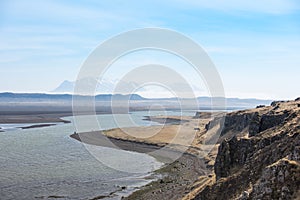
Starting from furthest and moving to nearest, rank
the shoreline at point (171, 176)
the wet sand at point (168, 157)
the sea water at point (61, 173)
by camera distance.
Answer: the wet sand at point (168, 157), the shoreline at point (171, 176), the sea water at point (61, 173)

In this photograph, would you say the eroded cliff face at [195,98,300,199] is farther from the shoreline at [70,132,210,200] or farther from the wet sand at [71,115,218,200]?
the shoreline at [70,132,210,200]

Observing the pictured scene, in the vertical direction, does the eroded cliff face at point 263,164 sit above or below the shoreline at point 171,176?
above

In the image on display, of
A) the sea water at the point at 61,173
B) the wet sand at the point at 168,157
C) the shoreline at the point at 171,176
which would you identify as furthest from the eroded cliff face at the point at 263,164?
the sea water at the point at 61,173

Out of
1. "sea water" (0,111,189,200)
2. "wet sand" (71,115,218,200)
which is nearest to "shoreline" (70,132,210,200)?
"wet sand" (71,115,218,200)

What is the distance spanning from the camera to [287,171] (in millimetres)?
25766

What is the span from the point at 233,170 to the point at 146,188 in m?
27.9

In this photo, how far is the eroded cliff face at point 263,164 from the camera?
25.6 meters

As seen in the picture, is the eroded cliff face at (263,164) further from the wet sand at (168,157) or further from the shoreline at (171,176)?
the shoreline at (171,176)

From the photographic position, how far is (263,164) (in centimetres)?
3036

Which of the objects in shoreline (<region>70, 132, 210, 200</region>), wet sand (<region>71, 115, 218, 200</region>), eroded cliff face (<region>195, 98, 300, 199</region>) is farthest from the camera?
wet sand (<region>71, 115, 218, 200</region>)

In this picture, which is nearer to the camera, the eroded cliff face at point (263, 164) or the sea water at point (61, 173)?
the eroded cliff face at point (263, 164)

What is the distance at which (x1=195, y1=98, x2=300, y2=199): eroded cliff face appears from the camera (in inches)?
1008

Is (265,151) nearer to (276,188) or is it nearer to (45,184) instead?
(276,188)

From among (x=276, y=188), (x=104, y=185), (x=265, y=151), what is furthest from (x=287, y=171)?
(x=104, y=185)
